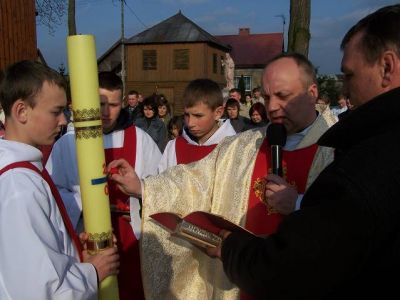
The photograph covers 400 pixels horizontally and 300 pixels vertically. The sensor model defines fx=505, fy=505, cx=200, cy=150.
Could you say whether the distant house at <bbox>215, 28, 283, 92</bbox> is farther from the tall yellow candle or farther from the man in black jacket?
the man in black jacket

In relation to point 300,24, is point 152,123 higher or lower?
lower

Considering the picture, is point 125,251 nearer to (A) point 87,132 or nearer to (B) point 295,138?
(B) point 295,138

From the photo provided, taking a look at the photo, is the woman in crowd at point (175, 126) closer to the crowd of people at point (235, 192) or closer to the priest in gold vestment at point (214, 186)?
the crowd of people at point (235, 192)

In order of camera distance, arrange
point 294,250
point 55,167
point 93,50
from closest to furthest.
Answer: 1. point 294,250
2. point 93,50
3. point 55,167

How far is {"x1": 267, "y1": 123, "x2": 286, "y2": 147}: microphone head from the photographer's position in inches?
106

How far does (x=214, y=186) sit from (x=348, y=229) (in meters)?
1.88

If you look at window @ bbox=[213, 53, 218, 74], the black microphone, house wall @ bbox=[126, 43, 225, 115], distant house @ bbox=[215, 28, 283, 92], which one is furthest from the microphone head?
distant house @ bbox=[215, 28, 283, 92]

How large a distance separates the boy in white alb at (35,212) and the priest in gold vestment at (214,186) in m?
0.75

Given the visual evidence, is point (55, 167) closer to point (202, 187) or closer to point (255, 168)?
point (202, 187)

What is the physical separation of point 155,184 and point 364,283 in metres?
1.94

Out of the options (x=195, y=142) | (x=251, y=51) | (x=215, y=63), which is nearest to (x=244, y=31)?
(x=251, y=51)

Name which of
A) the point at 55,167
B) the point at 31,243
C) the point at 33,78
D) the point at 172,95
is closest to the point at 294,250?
the point at 31,243

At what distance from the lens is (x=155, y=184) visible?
3250 millimetres

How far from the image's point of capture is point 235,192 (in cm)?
310
